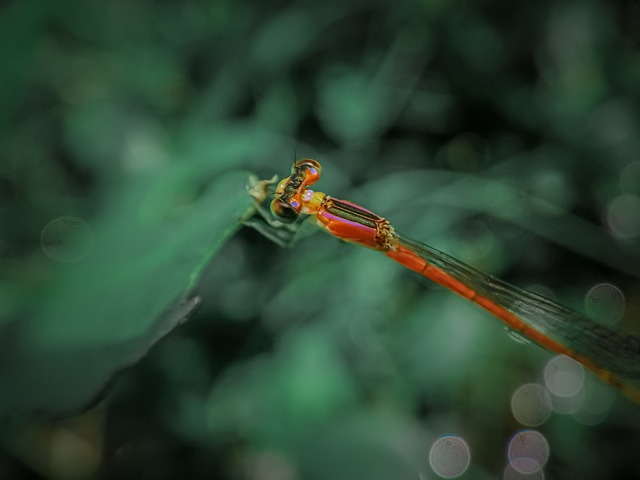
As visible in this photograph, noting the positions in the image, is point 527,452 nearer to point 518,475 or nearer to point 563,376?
point 518,475

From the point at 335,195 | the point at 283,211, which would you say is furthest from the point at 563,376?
the point at 283,211

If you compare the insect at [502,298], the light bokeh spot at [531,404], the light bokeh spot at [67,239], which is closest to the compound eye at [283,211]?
the insect at [502,298]

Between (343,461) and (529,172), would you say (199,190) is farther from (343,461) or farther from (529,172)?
(529,172)

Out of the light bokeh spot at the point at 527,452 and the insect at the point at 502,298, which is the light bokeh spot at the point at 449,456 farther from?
the insect at the point at 502,298

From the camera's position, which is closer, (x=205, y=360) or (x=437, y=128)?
(x=205, y=360)

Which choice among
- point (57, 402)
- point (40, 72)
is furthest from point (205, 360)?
point (40, 72)

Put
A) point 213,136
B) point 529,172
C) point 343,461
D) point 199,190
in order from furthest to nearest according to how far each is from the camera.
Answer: point 529,172 → point 213,136 → point 199,190 → point 343,461
